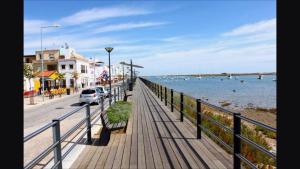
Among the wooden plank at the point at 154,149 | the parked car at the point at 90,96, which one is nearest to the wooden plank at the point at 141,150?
the wooden plank at the point at 154,149

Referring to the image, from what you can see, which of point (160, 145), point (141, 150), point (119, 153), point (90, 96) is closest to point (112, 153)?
point (119, 153)

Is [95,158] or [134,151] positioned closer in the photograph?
[95,158]

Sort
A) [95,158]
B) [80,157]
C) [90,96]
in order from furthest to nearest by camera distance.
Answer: [90,96] < [80,157] < [95,158]

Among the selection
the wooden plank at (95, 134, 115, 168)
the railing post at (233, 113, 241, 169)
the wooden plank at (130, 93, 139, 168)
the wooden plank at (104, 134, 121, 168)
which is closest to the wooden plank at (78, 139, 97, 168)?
the wooden plank at (95, 134, 115, 168)

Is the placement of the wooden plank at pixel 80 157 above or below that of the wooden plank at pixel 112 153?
below

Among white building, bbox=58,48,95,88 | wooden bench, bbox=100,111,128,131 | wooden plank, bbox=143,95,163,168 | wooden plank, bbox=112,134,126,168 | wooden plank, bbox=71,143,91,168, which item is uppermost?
white building, bbox=58,48,95,88

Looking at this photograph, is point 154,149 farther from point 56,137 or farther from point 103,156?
point 56,137

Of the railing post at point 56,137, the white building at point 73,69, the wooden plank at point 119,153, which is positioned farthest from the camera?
the white building at point 73,69

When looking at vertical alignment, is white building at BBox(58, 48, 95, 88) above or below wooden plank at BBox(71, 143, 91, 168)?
above

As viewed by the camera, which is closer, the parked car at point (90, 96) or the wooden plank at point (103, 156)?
the wooden plank at point (103, 156)

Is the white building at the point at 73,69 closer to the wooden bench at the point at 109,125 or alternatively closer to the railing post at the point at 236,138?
the wooden bench at the point at 109,125

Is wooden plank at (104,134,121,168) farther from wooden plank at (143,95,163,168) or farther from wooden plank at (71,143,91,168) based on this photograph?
wooden plank at (143,95,163,168)

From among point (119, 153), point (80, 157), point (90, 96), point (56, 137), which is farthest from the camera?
point (90, 96)
